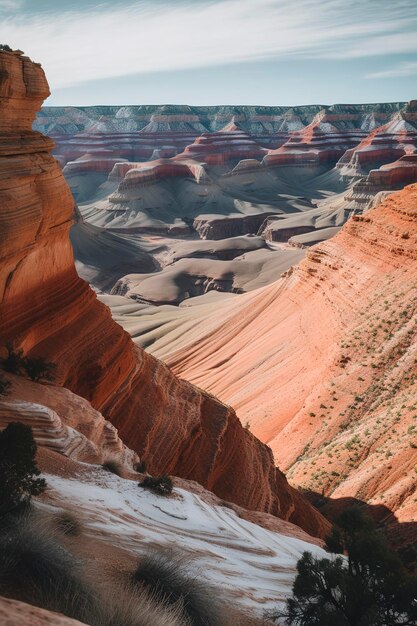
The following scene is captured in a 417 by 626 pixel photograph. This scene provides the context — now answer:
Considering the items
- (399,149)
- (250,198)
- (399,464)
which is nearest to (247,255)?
(250,198)

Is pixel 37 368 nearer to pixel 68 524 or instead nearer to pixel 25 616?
pixel 68 524

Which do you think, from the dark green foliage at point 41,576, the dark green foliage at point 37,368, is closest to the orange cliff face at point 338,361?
the dark green foliage at point 37,368

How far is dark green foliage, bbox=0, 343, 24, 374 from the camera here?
519 inches

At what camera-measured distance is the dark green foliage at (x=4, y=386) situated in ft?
37.6

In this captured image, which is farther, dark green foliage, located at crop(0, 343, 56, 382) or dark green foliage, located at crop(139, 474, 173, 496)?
dark green foliage, located at crop(0, 343, 56, 382)

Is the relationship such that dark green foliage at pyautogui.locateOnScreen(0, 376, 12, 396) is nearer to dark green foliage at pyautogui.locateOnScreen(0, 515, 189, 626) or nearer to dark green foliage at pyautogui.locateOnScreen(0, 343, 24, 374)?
dark green foliage at pyautogui.locateOnScreen(0, 343, 24, 374)

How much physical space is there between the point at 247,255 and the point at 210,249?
9.69 metres

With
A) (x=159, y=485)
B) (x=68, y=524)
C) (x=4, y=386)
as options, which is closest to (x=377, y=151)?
(x=4, y=386)

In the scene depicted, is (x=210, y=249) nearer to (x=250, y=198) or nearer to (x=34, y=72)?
(x=250, y=198)

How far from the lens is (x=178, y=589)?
22.2ft

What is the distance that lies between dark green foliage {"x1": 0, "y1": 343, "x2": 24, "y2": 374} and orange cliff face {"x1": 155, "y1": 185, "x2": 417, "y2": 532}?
38.0 feet

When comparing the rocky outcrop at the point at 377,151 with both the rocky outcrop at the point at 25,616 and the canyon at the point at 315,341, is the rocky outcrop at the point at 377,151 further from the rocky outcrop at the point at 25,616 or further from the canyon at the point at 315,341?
the rocky outcrop at the point at 25,616

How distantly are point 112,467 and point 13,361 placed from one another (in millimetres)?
4044

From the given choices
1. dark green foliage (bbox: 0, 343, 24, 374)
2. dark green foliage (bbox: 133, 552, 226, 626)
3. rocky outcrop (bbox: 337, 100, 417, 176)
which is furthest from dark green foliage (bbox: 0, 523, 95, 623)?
rocky outcrop (bbox: 337, 100, 417, 176)
